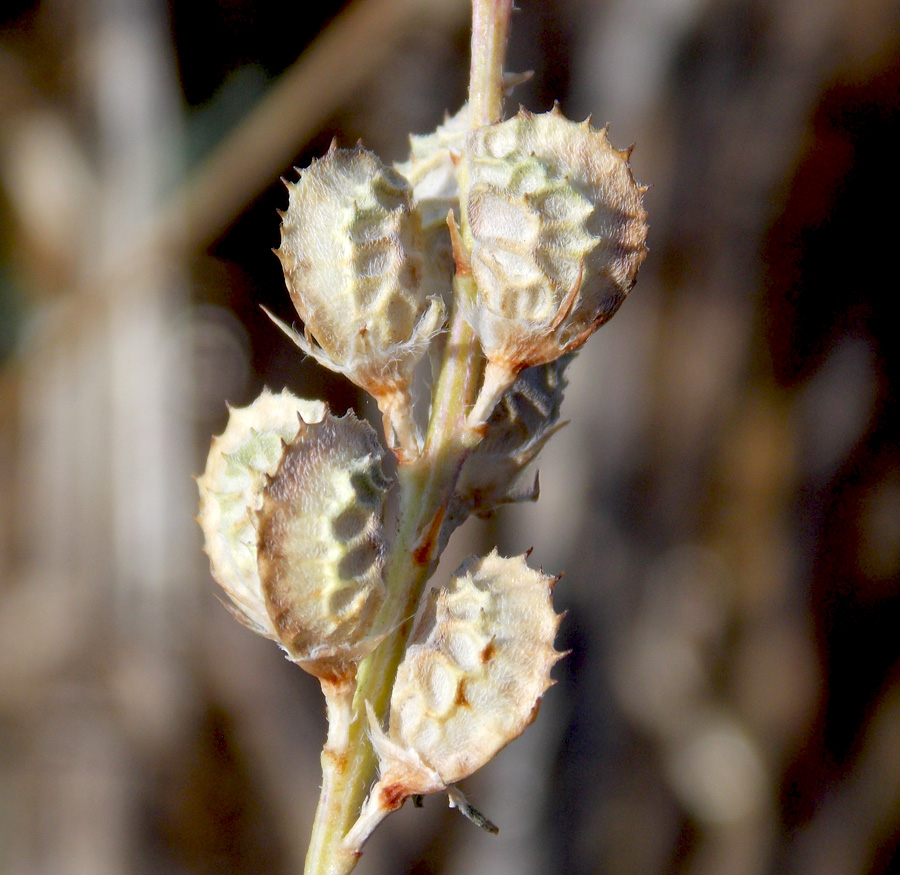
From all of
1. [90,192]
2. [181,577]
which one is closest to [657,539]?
[181,577]

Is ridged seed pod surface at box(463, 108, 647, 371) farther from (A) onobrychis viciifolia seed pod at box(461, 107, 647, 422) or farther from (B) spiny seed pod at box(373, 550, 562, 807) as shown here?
(B) spiny seed pod at box(373, 550, 562, 807)

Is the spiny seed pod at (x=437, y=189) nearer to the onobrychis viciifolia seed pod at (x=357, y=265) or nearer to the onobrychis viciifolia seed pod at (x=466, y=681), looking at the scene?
the onobrychis viciifolia seed pod at (x=357, y=265)

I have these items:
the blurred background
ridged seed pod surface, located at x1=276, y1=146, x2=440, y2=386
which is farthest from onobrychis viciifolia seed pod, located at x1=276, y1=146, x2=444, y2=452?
the blurred background

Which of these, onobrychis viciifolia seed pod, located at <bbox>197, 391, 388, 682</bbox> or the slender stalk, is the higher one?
the slender stalk

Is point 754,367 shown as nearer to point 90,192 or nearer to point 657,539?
point 657,539

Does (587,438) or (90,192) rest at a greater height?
(90,192)

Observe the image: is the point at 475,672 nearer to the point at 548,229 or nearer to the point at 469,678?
the point at 469,678

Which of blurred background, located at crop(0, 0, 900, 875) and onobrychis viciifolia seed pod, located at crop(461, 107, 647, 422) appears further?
blurred background, located at crop(0, 0, 900, 875)
